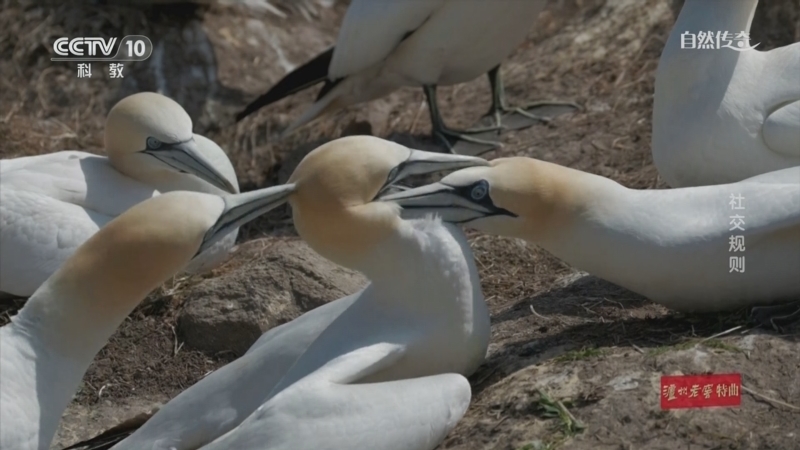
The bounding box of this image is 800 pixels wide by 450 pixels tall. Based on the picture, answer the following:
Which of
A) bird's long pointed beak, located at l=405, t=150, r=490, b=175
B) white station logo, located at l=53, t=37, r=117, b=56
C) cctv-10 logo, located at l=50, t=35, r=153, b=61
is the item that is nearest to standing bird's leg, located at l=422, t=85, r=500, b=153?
cctv-10 logo, located at l=50, t=35, r=153, b=61

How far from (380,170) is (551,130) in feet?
11.3

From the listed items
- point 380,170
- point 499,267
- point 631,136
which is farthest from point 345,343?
point 631,136

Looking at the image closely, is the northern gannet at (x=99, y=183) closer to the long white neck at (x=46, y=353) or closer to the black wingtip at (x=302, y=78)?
the black wingtip at (x=302, y=78)

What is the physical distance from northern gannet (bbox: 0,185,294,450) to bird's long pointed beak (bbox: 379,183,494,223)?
0.45 m

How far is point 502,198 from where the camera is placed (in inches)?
178

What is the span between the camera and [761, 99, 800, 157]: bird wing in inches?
205

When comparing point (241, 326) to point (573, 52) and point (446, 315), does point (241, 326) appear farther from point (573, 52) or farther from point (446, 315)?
point (573, 52)

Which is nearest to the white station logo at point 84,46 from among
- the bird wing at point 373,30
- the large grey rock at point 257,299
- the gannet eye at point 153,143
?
the bird wing at point 373,30

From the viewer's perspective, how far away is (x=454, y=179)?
457 centimetres

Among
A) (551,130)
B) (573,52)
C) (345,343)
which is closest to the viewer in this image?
(345,343)

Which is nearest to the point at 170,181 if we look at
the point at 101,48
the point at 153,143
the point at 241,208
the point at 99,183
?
the point at 153,143

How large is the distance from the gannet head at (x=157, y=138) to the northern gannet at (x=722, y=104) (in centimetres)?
208

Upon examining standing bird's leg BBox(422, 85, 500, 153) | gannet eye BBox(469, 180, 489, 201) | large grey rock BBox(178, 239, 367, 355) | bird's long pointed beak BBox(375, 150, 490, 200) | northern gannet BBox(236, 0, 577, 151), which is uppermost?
northern gannet BBox(236, 0, 577, 151)

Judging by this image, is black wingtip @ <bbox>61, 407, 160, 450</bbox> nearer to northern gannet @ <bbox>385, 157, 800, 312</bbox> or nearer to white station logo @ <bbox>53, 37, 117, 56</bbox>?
northern gannet @ <bbox>385, 157, 800, 312</bbox>
